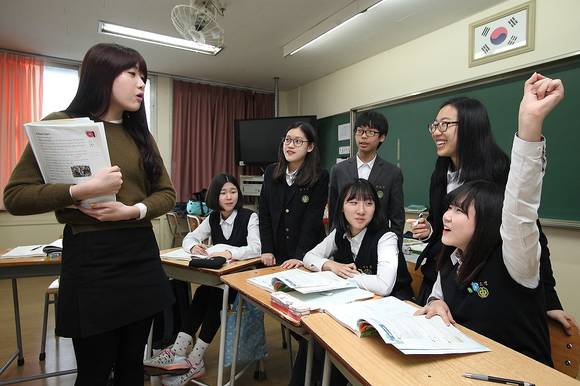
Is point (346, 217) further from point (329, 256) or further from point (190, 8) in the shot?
point (190, 8)

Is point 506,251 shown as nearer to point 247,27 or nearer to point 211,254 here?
point 211,254

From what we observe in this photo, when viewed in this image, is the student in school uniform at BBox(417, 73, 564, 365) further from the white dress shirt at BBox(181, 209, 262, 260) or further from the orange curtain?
the orange curtain

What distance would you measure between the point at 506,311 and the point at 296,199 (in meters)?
1.27

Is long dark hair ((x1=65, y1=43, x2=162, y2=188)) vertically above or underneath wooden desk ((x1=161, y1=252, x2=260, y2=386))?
above

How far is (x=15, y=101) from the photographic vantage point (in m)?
4.15

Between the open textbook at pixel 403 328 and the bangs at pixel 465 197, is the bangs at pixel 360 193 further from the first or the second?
the open textbook at pixel 403 328

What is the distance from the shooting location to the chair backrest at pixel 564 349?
1032mm

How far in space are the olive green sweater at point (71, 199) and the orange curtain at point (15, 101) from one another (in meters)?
3.90

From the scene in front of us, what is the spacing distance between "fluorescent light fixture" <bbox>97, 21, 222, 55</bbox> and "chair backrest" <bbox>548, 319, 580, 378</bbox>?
11.5ft

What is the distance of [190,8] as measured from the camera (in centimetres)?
265

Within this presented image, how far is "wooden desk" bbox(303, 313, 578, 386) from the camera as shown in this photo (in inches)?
28.7

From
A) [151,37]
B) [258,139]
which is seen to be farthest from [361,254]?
[258,139]

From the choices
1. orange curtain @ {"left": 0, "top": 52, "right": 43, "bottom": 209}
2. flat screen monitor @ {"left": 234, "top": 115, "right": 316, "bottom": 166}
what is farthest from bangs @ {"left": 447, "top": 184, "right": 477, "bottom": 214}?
orange curtain @ {"left": 0, "top": 52, "right": 43, "bottom": 209}

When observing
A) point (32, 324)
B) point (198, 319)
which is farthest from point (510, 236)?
point (32, 324)
